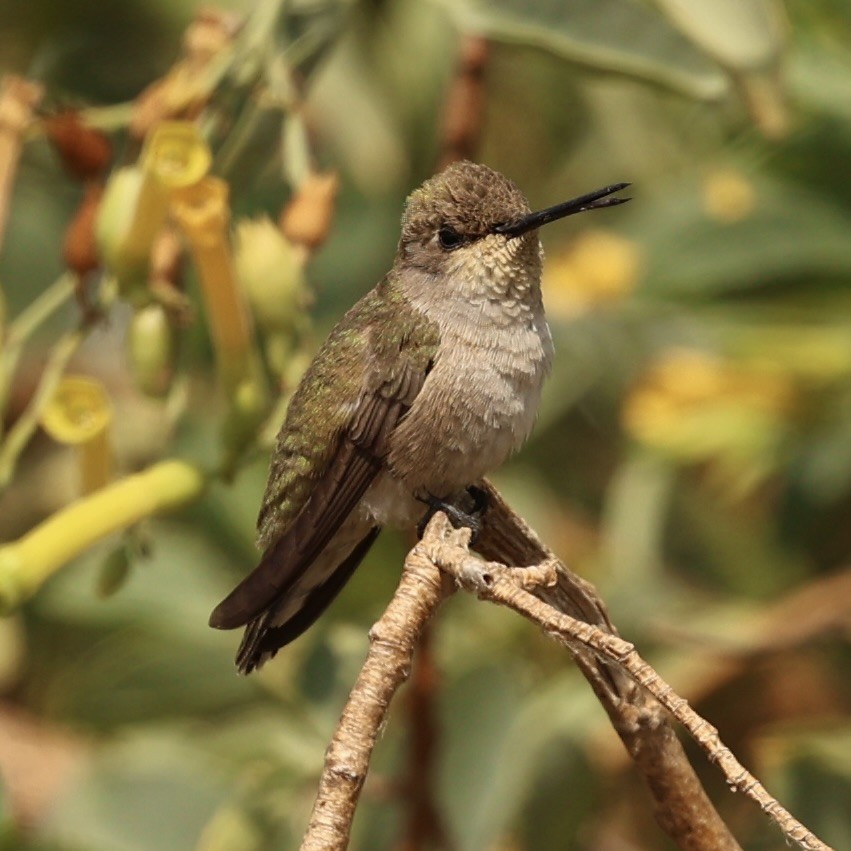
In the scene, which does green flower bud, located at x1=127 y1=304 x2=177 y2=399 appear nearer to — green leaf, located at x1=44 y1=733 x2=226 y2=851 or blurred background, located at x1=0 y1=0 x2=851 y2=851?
blurred background, located at x1=0 y1=0 x2=851 y2=851

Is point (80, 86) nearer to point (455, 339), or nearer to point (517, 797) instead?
point (455, 339)

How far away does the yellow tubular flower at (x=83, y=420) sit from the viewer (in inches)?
66.7

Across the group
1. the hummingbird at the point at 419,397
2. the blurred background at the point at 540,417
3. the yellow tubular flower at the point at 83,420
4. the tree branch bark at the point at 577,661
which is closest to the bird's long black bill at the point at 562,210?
the hummingbird at the point at 419,397

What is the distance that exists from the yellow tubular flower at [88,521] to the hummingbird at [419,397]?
0.11 meters

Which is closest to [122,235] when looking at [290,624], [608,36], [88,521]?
[88,521]

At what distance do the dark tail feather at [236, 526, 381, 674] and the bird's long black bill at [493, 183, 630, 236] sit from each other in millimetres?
360

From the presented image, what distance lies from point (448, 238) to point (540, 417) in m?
0.83

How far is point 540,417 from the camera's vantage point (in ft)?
8.48

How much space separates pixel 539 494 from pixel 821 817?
2.37ft

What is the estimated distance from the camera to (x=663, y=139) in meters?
2.99

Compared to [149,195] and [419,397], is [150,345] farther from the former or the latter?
[419,397]

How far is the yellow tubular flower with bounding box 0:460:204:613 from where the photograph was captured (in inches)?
59.8

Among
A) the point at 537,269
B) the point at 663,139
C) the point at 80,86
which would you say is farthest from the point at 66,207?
the point at 537,269

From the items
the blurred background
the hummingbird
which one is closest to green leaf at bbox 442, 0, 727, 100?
the blurred background
